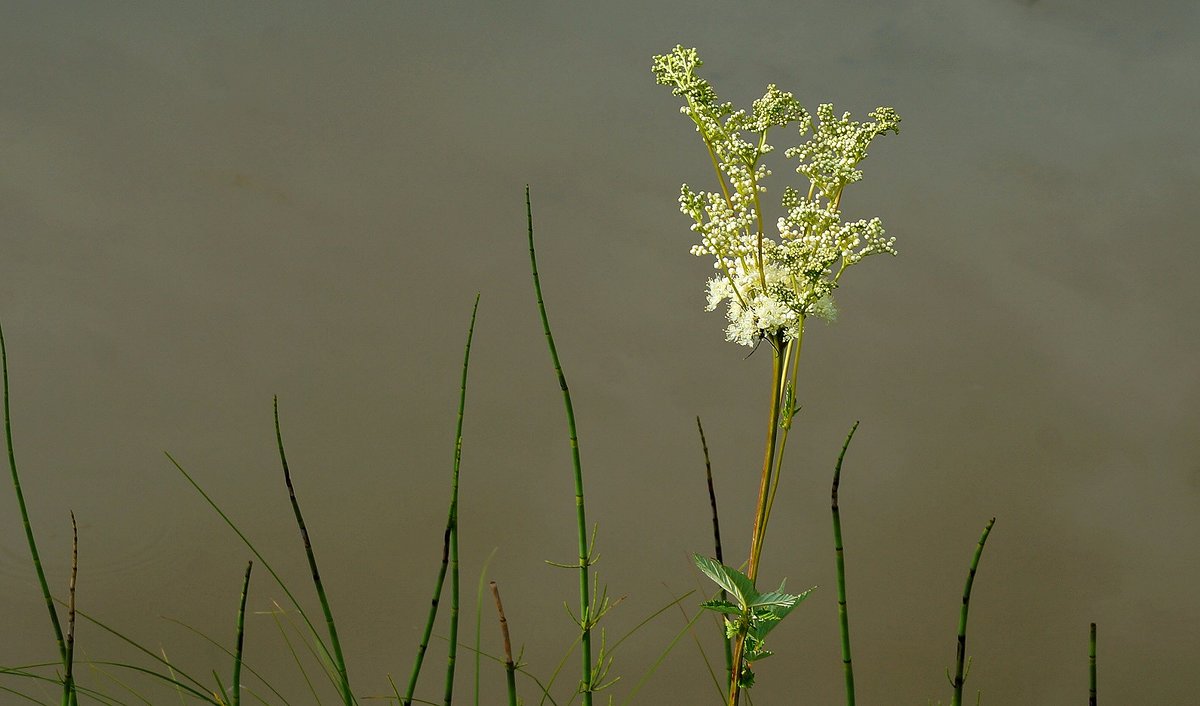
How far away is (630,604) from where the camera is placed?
5.34ft

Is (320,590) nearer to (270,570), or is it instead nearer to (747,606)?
(270,570)

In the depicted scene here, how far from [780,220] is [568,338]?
823 mm

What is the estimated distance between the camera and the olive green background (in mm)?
1474

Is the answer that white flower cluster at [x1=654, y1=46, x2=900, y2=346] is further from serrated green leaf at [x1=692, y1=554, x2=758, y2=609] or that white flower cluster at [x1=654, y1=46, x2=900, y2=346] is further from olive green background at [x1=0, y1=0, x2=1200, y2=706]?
olive green background at [x1=0, y1=0, x2=1200, y2=706]

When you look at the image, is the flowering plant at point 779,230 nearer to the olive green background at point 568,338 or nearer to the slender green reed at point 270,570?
the slender green reed at point 270,570

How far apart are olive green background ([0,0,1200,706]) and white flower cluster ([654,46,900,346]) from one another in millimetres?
760

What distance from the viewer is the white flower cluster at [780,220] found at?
2.84 feet

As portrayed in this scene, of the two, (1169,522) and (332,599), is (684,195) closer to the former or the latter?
(332,599)

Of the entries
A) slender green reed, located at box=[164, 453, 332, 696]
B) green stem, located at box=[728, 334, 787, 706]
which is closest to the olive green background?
slender green reed, located at box=[164, 453, 332, 696]

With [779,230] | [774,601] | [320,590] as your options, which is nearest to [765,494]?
[774,601]

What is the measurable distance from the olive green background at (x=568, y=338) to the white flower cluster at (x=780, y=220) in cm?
76

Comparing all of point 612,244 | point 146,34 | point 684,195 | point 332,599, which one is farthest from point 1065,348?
point 146,34

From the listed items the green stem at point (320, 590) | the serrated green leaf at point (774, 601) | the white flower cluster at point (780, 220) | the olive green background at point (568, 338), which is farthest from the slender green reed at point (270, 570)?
the white flower cluster at point (780, 220)

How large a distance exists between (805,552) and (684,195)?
96 cm
